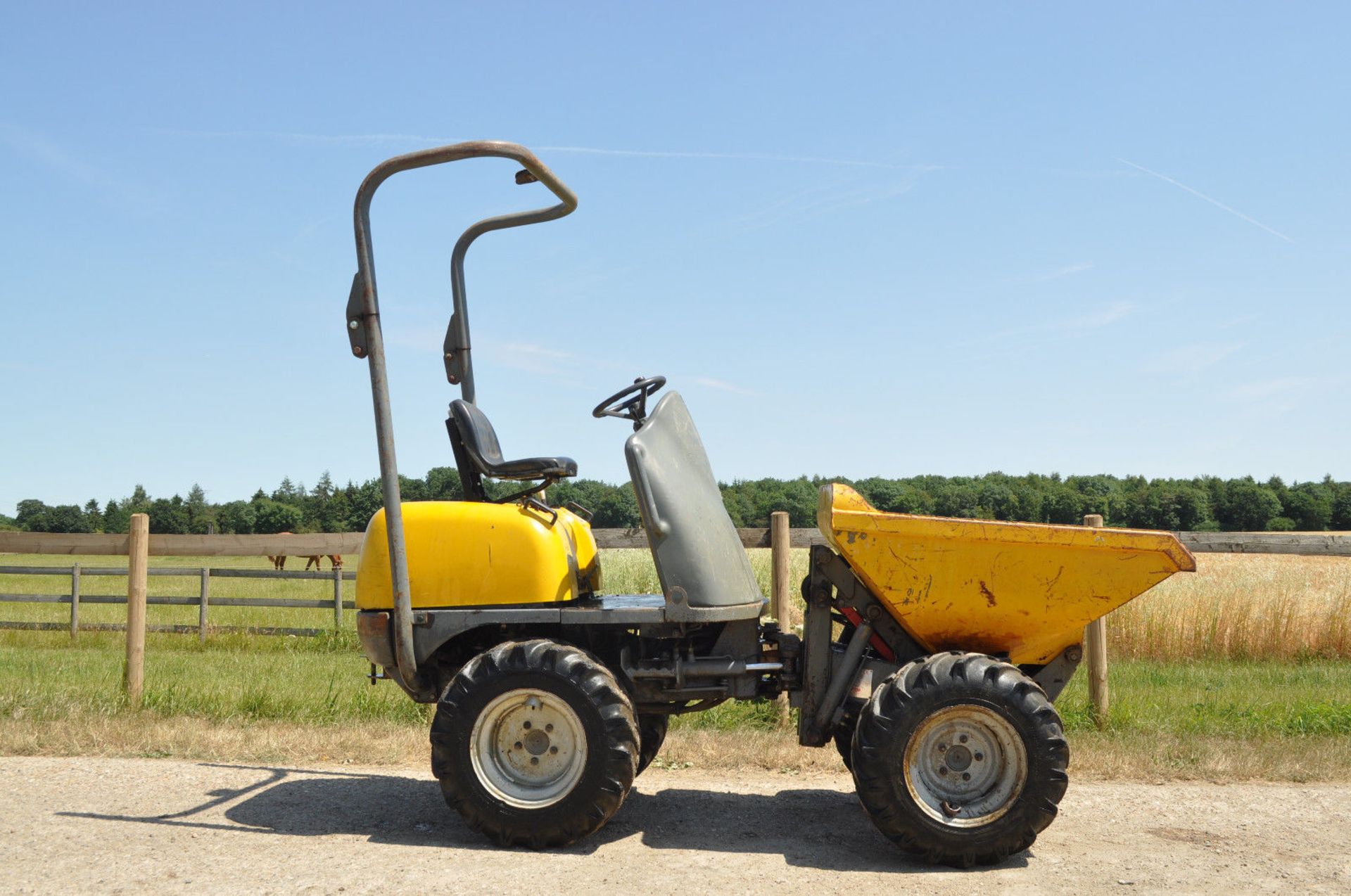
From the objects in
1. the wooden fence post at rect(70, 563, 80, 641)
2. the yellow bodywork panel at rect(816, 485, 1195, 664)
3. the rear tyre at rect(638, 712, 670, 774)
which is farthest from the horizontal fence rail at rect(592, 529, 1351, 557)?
the wooden fence post at rect(70, 563, 80, 641)

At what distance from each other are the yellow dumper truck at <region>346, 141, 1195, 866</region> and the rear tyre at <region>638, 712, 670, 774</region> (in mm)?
292

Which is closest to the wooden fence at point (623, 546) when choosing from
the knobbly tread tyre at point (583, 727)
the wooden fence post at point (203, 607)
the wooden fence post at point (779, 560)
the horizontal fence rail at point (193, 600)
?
the wooden fence post at point (779, 560)

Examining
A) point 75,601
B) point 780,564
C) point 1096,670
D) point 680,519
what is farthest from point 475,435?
point 75,601

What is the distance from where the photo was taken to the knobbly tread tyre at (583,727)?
4.91 metres

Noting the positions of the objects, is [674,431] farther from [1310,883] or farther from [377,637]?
[1310,883]

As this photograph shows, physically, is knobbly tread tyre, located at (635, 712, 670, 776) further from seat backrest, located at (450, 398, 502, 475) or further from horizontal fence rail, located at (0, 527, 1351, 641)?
horizontal fence rail, located at (0, 527, 1351, 641)

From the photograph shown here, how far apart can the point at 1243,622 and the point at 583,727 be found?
347 inches

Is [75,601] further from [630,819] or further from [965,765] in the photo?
[965,765]

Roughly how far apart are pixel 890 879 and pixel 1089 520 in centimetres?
418

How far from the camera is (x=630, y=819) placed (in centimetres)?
552

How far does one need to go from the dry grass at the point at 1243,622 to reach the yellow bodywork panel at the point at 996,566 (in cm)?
721

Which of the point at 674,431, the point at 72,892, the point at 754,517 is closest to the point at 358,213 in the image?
the point at 674,431

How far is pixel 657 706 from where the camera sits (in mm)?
5551

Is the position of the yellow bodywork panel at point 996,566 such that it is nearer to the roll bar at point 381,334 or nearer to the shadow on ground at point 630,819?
the shadow on ground at point 630,819
